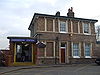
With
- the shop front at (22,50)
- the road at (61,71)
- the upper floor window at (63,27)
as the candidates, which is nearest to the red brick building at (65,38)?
the upper floor window at (63,27)

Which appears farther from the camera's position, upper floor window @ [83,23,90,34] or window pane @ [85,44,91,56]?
upper floor window @ [83,23,90,34]

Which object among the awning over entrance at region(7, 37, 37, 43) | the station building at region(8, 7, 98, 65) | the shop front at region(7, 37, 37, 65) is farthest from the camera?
the station building at region(8, 7, 98, 65)

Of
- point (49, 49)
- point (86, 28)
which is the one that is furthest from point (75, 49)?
point (49, 49)

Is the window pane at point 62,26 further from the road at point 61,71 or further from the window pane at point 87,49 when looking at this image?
the road at point 61,71

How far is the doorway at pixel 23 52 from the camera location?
1158 inches

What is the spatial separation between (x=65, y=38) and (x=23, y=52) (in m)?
6.40

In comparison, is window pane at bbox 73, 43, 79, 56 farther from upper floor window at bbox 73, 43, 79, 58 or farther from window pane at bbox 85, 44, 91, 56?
window pane at bbox 85, 44, 91, 56

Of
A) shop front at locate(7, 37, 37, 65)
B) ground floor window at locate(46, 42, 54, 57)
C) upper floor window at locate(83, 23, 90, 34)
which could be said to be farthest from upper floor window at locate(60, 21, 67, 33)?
shop front at locate(7, 37, 37, 65)

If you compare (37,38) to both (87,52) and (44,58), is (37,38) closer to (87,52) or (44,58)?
(44,58)

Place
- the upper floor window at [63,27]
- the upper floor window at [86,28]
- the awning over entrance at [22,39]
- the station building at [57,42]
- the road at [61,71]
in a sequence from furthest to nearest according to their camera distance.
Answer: the upper floor window at [86,28] < the upper floor window at [63,27] < the station building at [57,42] < the awning over entrance at [22,39] < the road at [61,71]

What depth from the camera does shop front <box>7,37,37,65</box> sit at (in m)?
27.8

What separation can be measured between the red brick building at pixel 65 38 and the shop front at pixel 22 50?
103 centimetres

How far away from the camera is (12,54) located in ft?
91.1

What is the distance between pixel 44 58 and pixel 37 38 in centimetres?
285
